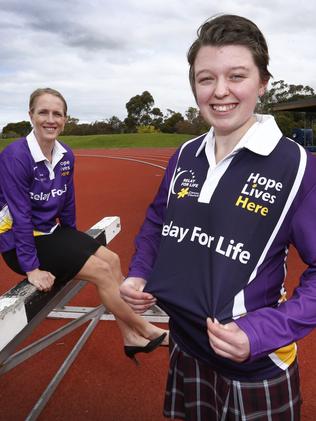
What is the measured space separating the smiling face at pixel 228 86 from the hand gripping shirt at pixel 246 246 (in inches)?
2.5

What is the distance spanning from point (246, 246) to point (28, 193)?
65.3 inches

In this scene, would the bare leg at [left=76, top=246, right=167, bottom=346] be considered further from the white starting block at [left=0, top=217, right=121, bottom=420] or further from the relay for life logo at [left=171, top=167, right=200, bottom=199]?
the relay for life logo at [left=171, top=167, right=200, bottom=199]

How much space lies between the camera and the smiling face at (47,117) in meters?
2.60

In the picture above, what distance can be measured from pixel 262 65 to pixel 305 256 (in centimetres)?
53

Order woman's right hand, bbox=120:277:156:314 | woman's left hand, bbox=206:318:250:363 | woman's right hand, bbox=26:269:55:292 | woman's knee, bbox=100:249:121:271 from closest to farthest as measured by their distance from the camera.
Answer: woman's left hand, bbox=206:318:250:363, woman's right hand, bbox=120:277:156:314, woman's right hand, bbox=26:269:55:292, woman's knee, bbox=100:249:121:271

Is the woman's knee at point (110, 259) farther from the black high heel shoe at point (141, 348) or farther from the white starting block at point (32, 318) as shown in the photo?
the black high heel shoe at point (141, 348)

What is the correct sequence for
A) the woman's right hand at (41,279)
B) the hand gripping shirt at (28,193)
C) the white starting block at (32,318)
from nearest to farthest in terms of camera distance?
the white starting block at (32,318) → the woman's right hand at (41,279) → the hand gripping shirt at (28,193)

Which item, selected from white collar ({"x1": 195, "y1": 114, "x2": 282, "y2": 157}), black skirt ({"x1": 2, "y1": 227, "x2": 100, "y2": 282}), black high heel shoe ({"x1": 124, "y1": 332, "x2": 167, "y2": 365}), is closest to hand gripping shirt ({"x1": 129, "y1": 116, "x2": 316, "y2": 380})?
white collar ({"x1": 195, "y1": 114, "x2": 282, "y2": 157})

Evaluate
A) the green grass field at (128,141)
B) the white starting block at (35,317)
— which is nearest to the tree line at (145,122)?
the green grass field at (128,141)

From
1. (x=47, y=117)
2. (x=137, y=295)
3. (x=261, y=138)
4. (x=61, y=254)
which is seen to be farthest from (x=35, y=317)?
(x=261, y=138)

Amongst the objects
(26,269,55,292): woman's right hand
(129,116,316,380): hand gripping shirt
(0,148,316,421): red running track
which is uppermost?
(129,116,316,380): hand gripping shirt

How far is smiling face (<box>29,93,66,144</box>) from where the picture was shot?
102 inches

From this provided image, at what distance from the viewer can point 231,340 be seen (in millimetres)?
993

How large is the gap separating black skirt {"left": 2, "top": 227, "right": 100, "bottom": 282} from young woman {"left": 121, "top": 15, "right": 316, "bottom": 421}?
1.22 m
